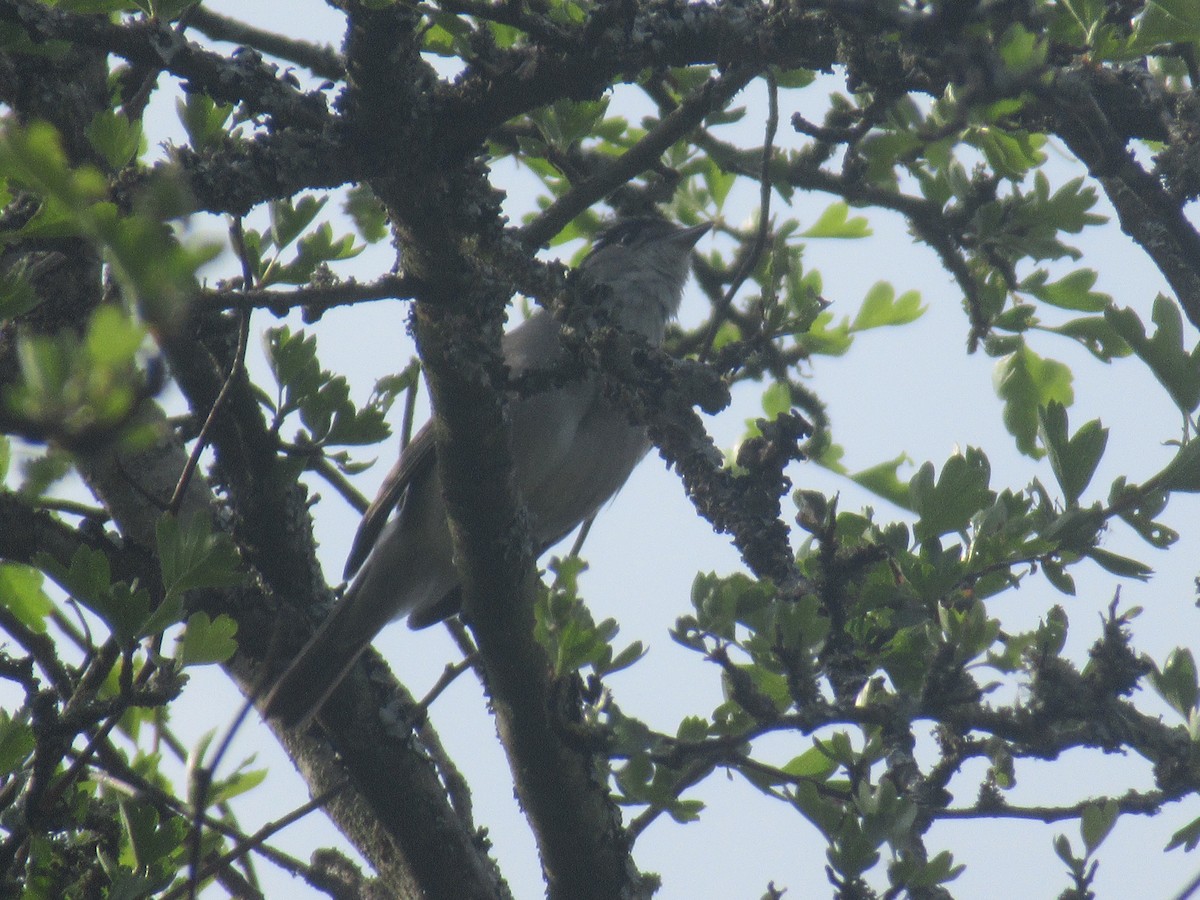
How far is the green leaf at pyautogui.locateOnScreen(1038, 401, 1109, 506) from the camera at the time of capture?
280cm

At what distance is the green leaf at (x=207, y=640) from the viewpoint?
256 cm

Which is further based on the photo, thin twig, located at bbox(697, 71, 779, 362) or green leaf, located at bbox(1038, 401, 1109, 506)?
thin twig, located at bbox(697, 71, 779, 362)

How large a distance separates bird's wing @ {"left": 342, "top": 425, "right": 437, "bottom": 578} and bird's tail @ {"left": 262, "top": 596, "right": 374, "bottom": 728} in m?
0.91

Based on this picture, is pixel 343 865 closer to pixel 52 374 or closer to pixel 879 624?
pixel 879 624

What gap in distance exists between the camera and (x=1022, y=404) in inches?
154

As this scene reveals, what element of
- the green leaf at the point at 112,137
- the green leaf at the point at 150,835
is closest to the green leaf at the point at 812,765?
the green leaf at the point at 150,835

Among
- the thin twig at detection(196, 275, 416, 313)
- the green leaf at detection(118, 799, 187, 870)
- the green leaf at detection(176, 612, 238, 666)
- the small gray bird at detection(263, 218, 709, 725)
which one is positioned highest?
the small gray bird at detection(263, 218, 709, 725)

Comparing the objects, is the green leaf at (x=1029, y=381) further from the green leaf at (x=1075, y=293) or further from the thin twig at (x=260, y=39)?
the thin twig at (x=260, y=39)

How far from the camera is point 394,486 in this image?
5039 millimetres

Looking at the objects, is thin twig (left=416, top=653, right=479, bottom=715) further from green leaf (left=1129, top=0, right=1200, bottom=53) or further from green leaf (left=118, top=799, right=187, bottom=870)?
green leaf (left=1129, top=0, right=1200, bottom=53)

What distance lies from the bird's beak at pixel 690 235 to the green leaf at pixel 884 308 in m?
1.04

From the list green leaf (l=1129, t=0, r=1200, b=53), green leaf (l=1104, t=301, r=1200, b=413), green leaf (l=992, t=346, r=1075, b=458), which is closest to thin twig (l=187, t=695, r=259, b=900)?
green leaf (l=1104, t=301, r=1200, b=413)

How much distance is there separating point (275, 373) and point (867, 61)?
1.91m

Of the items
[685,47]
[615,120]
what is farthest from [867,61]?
[615,120]
